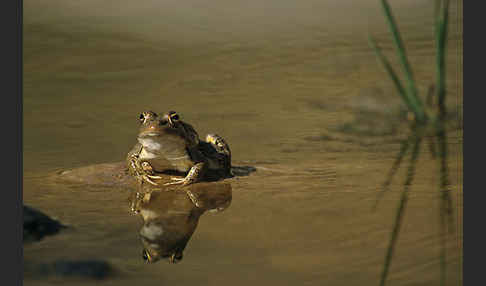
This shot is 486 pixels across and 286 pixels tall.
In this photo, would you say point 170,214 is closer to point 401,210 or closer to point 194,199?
point 194,199

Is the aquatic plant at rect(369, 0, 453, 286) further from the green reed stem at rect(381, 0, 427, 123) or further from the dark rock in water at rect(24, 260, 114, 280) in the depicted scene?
the dark rock in water at rect(24, 260, 114, 280)

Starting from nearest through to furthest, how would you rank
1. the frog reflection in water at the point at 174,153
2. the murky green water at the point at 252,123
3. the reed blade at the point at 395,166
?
the murky green water at the point at 252,123
the reed blade at the point at 395,166
the frog reflection in water at the point at 174,153

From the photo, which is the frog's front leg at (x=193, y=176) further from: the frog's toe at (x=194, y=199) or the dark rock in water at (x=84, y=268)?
the dark rock in water at (x=84, y=268)

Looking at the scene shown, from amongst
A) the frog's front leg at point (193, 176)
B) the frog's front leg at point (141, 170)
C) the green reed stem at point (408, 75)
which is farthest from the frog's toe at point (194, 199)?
the green reed stem at point (408, 75)

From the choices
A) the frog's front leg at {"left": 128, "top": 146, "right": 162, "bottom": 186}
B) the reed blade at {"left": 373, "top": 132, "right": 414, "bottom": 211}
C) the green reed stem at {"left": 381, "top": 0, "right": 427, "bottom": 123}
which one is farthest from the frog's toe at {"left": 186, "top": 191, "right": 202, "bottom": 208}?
the green reed stem at {"left": 381, "top": 0, "right": 427, "bottom": 123}

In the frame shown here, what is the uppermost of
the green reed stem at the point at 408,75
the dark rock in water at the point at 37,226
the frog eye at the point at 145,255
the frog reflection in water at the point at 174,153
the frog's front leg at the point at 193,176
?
the green reed stem at the point at 408,75

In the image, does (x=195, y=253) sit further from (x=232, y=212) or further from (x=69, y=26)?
(x=69, y=26)

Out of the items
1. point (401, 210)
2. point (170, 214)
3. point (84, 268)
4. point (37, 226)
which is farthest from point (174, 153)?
→ point (84, 268)
